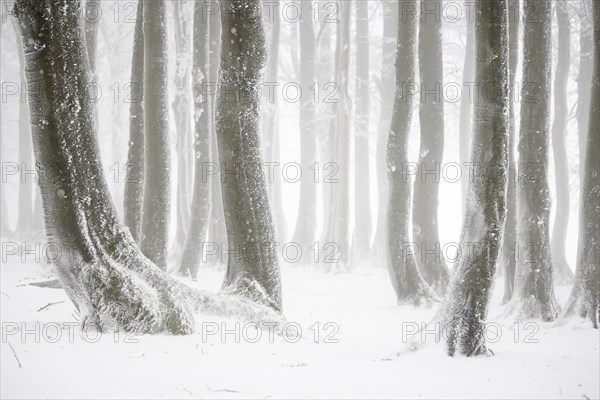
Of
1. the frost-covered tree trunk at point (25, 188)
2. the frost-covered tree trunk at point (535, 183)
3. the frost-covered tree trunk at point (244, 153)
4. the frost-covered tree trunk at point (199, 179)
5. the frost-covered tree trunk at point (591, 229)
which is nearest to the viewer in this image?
the frost-covered tree trunk at point (244, 153)

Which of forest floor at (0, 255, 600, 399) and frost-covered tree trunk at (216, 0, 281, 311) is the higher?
frost-covered tree trunk at (216, 0, 281, 311)

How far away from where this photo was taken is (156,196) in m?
9.68

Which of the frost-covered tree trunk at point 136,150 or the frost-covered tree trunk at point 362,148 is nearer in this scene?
the frost-covered tree trunk at point 136,150

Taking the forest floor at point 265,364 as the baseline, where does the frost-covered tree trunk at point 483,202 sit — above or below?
above

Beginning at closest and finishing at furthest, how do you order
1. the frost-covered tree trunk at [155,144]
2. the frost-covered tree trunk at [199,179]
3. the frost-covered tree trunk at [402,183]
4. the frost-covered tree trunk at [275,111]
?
the frost-covered tree trunk at [155,144] < the frost-covered tree trunk at [402,183] < the frost-covered tree trunk at [199,179] < the frost-covered tree trunk at [275,111]

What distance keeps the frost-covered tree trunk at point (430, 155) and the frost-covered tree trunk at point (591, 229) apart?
296 cm

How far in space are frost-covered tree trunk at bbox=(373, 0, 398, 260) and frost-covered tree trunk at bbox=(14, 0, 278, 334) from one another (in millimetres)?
13495

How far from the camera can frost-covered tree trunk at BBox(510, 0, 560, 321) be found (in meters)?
9.01

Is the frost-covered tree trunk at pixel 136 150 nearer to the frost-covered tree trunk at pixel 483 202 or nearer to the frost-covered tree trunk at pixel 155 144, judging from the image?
the frost-covered tree trunk at pixel 155 144

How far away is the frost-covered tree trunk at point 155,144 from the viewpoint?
9664 millimetres

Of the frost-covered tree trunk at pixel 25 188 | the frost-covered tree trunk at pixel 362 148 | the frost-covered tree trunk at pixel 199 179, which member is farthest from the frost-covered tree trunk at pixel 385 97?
the frost-covered tree trunk at pixel 25 188

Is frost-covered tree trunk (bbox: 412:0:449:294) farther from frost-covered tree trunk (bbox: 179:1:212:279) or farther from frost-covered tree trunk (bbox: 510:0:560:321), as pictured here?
frost-covered tree trunk (bbox: 179:1:212:279)

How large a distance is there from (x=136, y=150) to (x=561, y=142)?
1316cm

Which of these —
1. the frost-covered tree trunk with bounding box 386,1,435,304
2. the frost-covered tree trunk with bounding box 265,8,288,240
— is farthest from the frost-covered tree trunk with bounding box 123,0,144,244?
the frost-covered tree trunk with bounding box 265,8,288,240
